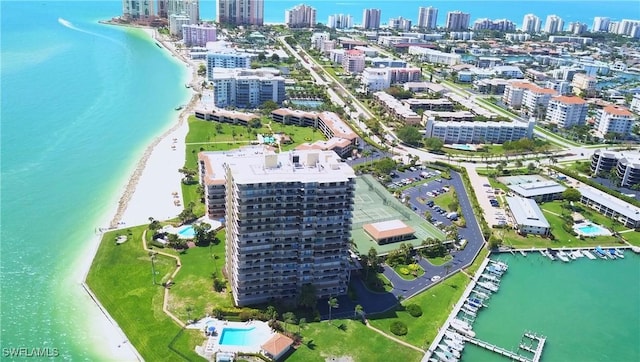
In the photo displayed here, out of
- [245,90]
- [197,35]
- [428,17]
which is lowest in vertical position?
[245,90]

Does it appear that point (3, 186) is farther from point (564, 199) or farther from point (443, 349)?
point (564, 199)

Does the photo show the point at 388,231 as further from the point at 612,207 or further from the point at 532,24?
the point at 532,24

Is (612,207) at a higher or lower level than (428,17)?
lower

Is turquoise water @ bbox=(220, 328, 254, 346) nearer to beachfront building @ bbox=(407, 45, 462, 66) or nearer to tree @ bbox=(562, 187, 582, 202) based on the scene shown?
tree @ bbox=(562, 187, 582, 202)

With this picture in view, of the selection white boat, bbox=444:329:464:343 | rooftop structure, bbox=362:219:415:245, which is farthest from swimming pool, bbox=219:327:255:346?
rooftop structure, bbox=362:219:415:245

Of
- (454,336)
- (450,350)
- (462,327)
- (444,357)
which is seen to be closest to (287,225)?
(444,357)

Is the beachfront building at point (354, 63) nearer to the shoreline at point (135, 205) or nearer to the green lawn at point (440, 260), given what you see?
the shoreline at point (135, 205)

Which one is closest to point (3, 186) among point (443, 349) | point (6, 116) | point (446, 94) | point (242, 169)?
point (6, 116)
